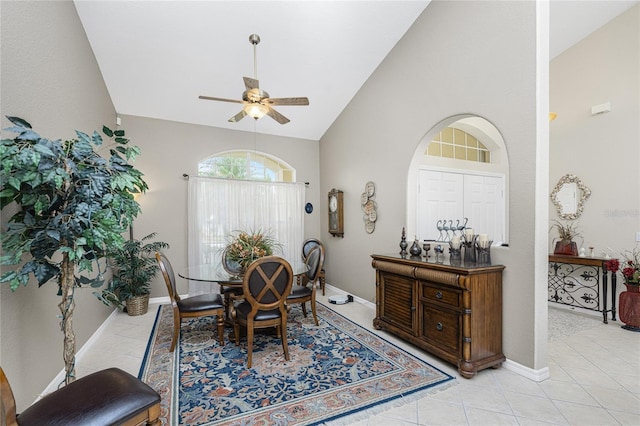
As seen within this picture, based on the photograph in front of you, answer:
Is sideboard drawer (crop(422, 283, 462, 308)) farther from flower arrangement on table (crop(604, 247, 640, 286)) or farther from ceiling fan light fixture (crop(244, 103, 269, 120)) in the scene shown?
flower arrangement on table (crop(604, 247, 640, 286))

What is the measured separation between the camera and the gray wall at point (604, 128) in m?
3.60

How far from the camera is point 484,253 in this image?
8.92 ft

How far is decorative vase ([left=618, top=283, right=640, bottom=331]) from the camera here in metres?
3.35

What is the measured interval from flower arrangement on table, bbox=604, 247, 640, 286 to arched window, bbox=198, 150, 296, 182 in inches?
191

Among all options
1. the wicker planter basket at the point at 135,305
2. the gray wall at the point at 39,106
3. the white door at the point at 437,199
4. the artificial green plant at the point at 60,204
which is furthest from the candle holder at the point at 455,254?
the wicker planter basket at the point at 135,305

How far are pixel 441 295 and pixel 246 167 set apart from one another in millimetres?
4067

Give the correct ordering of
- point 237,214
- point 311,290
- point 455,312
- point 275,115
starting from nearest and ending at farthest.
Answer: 1. point 455,312
2. point 275,115
3. point 311,290
4. point 237,214

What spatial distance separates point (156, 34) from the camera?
3.32 meters

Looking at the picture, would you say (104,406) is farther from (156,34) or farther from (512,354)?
(156,34)

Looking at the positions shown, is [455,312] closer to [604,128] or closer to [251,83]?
[251,83]

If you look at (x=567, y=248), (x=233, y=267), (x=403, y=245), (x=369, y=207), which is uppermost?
(x=369, y=207)

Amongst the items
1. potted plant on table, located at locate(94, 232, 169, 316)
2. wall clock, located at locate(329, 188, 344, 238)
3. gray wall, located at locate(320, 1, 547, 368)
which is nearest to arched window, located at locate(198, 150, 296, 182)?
wall clock, located at locate(329, 188, 344, 238)

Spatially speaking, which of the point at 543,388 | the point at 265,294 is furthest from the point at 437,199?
the point at 265,294

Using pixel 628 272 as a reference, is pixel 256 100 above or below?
above
